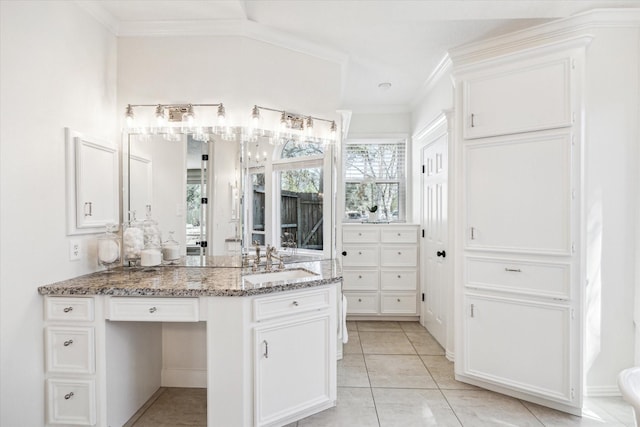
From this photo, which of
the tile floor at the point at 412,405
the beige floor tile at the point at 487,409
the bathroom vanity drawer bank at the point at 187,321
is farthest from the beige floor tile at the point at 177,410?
the beige floor tile at the point at 487,409

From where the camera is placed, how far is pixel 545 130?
2303 millimetres

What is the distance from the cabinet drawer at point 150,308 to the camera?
1865 millimetres

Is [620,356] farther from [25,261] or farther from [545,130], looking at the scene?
[25,261]

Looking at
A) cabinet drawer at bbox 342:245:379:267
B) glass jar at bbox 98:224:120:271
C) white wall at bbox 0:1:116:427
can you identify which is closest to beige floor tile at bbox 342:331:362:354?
cabinet drawer at bbox 342:245:379:267

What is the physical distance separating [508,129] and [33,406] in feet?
11.0

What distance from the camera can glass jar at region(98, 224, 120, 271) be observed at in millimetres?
2256

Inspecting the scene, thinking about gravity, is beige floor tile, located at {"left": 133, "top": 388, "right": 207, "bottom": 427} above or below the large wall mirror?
below

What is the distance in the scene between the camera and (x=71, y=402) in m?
1.87

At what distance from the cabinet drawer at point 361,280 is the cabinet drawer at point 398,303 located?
0.18 m

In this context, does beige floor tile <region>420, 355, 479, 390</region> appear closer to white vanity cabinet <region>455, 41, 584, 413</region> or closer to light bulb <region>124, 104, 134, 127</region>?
white vanity cabinet <region>455, 41, 584, 413</region>

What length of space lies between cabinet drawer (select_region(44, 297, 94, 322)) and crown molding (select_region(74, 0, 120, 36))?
1.81 meters

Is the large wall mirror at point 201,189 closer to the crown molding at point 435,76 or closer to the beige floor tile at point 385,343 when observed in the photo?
the beige floor tile at point 385,343

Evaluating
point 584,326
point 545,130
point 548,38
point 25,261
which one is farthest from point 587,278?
point 25,261

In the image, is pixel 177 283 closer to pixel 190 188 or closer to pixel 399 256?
pixel 190 188
